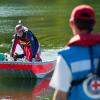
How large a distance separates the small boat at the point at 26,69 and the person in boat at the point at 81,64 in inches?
374

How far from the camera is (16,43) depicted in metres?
13.4

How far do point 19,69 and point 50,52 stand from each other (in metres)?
3.79

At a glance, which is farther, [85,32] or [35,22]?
[35,22]

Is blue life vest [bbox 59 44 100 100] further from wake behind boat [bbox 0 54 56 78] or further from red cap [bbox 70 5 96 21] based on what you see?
wake behind boat [bbox 0 54 56 78]

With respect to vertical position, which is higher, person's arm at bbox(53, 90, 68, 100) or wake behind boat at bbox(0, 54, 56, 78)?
person's arm at bbox(53, 90, 68, 100)

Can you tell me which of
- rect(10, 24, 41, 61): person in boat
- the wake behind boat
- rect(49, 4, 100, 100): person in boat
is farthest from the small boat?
rect(49, 4, 100, 100): person in boat

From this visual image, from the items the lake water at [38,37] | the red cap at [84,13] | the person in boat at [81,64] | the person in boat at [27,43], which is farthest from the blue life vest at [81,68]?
the person in boat at [27,43]

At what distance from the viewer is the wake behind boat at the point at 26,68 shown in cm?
1289

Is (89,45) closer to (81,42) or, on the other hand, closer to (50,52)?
(81,42)

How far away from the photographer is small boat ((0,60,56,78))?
12898 millimetres

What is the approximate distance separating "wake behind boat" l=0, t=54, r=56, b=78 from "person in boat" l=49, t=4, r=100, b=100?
374 inches

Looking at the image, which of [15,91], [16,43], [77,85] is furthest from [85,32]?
[16,43]

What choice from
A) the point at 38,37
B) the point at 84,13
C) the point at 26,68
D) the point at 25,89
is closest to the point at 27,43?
the point at 26,68

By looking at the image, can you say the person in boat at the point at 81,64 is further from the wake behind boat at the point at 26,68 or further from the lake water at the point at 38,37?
the wake behind boat at the point at 26,68
